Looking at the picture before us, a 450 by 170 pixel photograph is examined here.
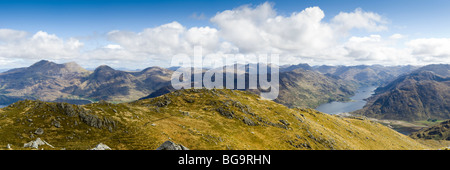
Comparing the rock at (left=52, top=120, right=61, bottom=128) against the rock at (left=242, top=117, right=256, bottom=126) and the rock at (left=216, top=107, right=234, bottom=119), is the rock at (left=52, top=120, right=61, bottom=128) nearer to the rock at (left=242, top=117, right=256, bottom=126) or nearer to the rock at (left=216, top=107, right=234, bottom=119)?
the rock at (left=216, top=107, right=234, bottom=119)

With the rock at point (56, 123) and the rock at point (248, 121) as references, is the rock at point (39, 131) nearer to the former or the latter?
the rock at point (56, 123)

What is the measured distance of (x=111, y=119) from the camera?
64.7 metres

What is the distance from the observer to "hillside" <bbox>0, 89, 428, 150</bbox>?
1951 inches

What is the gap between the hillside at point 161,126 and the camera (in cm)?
4956

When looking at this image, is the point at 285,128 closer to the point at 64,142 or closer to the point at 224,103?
the point at 224,103

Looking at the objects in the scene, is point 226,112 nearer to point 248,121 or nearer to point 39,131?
point 248,121

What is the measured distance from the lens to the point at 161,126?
67.1 metres

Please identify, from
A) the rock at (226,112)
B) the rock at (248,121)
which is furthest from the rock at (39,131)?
the rock at (248,121)
